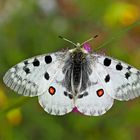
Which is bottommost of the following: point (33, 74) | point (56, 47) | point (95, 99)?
point (95, 99)

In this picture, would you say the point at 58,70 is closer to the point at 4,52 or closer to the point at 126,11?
→ the point at 4,52

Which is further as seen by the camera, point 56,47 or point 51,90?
point 56,47

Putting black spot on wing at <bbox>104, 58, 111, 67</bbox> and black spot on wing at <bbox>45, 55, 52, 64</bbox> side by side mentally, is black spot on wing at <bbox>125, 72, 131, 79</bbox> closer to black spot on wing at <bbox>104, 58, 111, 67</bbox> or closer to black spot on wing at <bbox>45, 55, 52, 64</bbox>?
black spot on wing at <bbox>104, 58, 111, 67</bbox>

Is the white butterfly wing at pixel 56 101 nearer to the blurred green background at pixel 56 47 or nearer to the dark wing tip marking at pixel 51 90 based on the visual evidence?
the dark wing tip marking at pixel 51 90

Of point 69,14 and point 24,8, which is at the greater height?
point 69,14

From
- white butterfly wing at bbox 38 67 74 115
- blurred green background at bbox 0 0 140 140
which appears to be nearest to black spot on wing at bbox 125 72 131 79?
white butterfly wing at bbox 38 67 74 115

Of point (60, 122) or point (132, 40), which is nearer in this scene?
point (60, 122)

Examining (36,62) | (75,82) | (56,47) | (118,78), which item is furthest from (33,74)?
(56,47)

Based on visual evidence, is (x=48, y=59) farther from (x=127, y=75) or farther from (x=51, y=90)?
(x=127, y=75)

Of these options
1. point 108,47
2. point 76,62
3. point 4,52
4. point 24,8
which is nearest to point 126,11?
point 108,47
